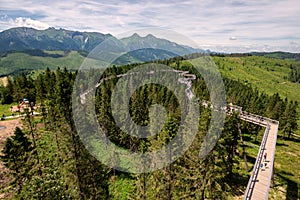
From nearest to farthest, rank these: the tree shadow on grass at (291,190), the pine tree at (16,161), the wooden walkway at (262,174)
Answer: the wooden walkway at (262,174), the pine tree at (16,161), the tree shadow on grass at (291,190)

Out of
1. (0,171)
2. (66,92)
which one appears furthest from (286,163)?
(0,171)

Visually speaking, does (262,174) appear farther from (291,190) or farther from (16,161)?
(16,161)

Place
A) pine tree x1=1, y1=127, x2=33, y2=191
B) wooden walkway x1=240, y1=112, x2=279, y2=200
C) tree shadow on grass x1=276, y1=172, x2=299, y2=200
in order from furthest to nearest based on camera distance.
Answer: tree shadow on grass x1=276, y1=172, x2=299, y2=200 < pine tree x1=1, y1=127, x2=33, y2=191 < wooden walkway x1=240, y1=112, x2=279, y2=200

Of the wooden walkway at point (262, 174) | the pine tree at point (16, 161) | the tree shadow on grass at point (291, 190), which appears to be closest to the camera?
the wooden walkway at point (262, 174)

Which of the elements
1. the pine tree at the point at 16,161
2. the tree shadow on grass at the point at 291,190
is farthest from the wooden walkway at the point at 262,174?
the pine tree at the point at 16,161

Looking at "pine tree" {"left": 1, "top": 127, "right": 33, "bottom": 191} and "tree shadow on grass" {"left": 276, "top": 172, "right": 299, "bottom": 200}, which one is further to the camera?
"tree shadow on grass" {"left": 276, "top": 172, "right": 299, "bottom": 200}

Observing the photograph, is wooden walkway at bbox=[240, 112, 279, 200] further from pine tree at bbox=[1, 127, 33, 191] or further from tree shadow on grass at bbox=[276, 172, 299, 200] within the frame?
pine tree at bbox=[1, 127, 33, 191]

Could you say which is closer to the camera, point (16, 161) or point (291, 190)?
point (16, 161)

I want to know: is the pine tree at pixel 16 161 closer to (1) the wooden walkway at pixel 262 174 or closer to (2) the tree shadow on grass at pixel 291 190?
(1) the wooden walkway at pixel 262 174

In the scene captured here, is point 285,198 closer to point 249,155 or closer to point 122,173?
point 249,155

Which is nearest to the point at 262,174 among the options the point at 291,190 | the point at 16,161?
the point at 291,190

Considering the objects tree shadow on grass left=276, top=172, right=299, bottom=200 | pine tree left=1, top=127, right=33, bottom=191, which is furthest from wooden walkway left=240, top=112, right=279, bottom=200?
pine tree left=1, top=127, right=33, bottom=191
